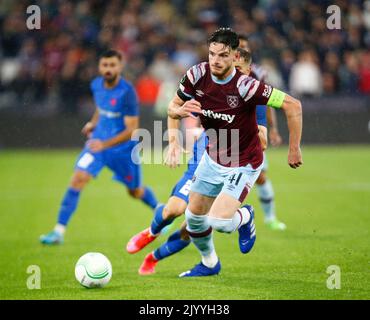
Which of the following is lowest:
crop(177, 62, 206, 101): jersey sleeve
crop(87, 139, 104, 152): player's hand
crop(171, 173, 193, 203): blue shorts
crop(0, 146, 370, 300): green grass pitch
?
crop(0, 146, 370, 300): green grass pitch

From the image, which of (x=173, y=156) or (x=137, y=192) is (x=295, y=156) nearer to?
(x=173, y=156)

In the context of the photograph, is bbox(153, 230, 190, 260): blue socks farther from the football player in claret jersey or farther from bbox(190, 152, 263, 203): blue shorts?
bbox(190, 152, 263, 203): blue shorts

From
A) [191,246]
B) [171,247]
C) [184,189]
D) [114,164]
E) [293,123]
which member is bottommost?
[191,246]

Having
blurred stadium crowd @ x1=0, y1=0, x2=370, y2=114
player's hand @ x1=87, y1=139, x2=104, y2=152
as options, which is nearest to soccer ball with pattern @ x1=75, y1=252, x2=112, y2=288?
player's hand @ x1=87, y1=139, x2=104, y2=152

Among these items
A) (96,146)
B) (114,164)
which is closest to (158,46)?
(114,164)

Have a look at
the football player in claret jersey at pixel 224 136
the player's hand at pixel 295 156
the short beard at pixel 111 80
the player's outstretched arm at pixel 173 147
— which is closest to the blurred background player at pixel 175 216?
the football player in claret jersey at pixel 224 136

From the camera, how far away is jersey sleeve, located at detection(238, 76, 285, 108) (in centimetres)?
727

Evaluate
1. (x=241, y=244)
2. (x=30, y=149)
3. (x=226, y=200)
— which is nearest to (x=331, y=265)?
(x=241, y=244)

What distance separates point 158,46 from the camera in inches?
899

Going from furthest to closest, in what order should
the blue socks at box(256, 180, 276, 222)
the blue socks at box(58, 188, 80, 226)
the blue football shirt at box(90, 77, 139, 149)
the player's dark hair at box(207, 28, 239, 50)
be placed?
the blue socks at box(256, 180, 276, 222) < the blue football shirt at box(90, 77, 139, 149) < the blue socks at box(58, 188, 80, 226) < the player's dark hair at box(207, 28, 239, 50)

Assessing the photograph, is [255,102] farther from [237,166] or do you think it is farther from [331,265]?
[331,265]

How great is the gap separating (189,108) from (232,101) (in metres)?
0.39

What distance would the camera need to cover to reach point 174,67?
2238 cm

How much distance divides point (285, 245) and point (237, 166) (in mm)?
2533
